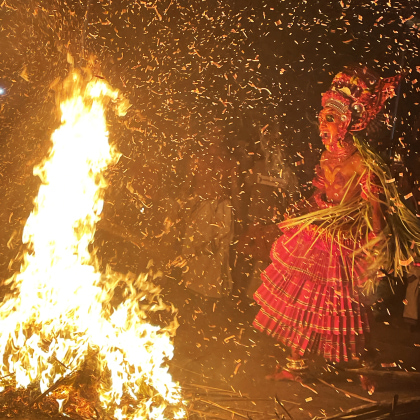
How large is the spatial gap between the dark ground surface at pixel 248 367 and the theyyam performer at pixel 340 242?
0.08 m

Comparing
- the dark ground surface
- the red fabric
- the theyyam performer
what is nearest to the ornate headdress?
the theyyam performer

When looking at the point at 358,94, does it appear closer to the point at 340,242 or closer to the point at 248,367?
the point at 340,242

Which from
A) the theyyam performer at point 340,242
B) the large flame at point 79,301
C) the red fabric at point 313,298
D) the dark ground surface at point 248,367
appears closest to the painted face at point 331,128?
the theyyam performer at point 340,242

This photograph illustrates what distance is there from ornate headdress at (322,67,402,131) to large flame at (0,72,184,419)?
4.80ft

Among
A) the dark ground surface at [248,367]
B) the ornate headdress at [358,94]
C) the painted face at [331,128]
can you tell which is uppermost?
the ornate headdress at [358,94]

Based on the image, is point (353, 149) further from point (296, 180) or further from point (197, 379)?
point (197, 379)

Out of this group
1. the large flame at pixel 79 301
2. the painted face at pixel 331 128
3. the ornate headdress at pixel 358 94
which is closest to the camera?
the ornate headdress at pixel 358 94

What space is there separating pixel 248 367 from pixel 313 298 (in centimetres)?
56

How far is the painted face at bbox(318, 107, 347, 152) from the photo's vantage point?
219cm

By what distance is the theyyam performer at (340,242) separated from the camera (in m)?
2.09

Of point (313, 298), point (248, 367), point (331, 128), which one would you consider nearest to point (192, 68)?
point (331, 128)

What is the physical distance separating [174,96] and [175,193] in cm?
60

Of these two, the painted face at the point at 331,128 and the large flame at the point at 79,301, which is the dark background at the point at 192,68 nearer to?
the painted face at the point at 331,128

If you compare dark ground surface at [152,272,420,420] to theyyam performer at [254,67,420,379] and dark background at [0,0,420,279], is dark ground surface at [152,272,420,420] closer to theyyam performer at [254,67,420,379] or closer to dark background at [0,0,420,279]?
theyyam performer at [254,67,420,379]
